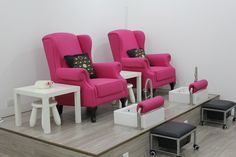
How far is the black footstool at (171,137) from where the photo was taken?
3.12m

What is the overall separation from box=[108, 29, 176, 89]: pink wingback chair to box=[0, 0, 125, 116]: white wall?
46 cm

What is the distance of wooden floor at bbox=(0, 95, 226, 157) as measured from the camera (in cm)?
293

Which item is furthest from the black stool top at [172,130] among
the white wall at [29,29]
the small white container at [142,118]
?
the white wall at [29,29]

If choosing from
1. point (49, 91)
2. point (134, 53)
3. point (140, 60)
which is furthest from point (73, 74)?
point (134, 53)

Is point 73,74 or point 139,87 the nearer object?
point 73,74

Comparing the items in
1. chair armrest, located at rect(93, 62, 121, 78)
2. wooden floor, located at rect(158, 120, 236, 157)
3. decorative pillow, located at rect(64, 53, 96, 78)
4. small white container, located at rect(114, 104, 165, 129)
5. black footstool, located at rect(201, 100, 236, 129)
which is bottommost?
wooden floor, located at rect(158, 120, 236, 157)

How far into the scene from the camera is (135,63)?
4.79m

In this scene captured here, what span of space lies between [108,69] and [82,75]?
2.00ft

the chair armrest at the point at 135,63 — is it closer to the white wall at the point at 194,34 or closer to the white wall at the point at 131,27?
the white wall at the point at 131,27

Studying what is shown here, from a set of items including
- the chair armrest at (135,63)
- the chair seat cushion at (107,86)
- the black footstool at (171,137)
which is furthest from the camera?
the chair armrest at (135,63)

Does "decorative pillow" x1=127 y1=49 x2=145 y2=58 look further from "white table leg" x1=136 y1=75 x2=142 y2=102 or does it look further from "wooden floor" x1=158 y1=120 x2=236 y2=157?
"wooden floor" x1=158 y1=120 x2=236 y2=157

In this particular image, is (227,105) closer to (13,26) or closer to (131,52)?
(131,52)

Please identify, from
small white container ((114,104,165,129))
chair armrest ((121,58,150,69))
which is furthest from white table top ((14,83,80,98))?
chair armrest ((121,58,150,69))

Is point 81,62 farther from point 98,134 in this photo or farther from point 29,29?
point 98,134
